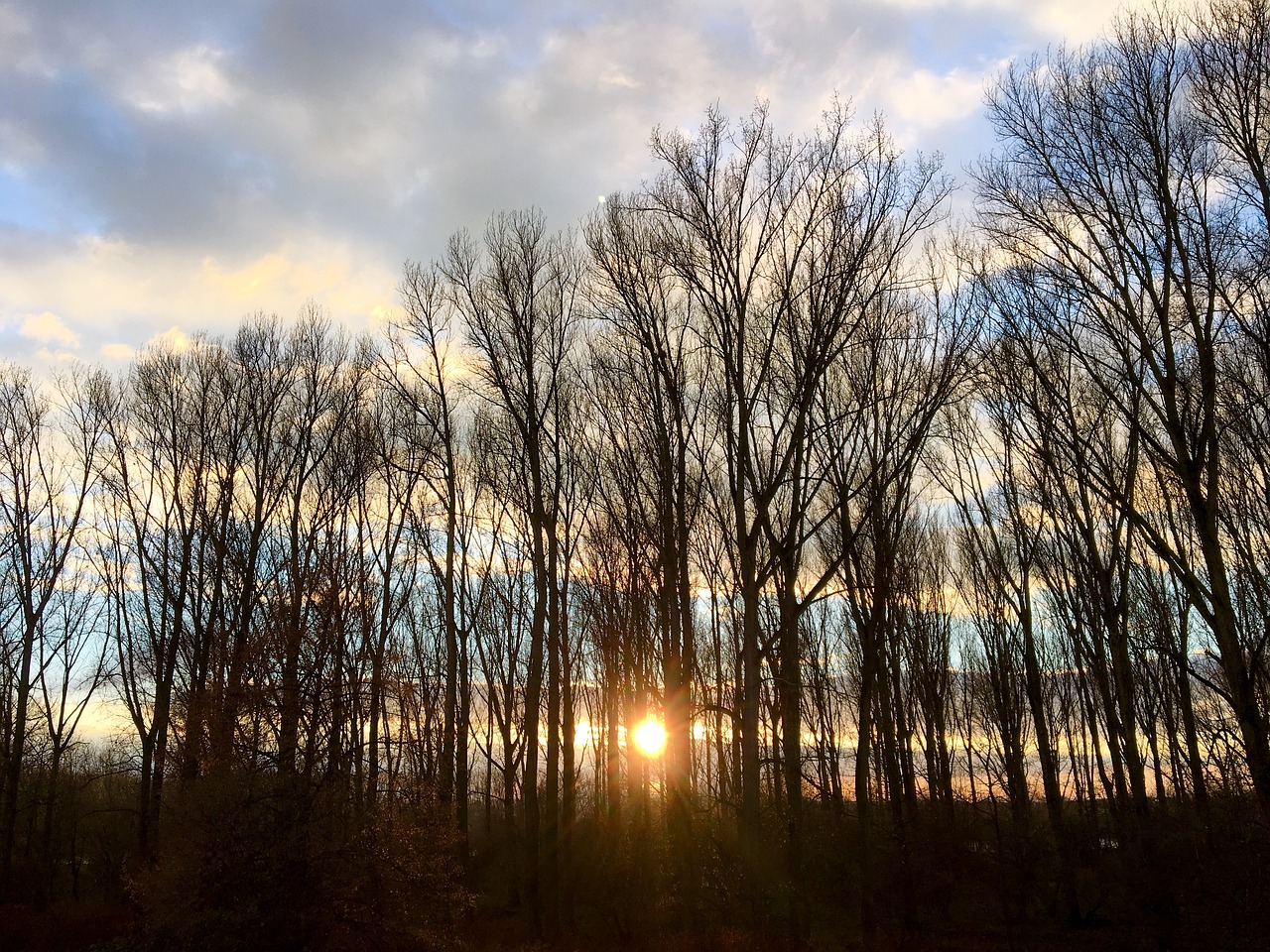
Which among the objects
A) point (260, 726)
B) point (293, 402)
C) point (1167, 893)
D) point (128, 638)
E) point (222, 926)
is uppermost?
point (293, 402)

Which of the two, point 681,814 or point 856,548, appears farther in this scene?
point 856,548

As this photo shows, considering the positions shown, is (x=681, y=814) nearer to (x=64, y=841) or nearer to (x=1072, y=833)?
(x=1072, y=833)

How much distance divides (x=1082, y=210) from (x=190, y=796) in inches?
600

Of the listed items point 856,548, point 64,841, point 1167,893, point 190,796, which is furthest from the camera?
point 64,841

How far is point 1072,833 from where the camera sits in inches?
857

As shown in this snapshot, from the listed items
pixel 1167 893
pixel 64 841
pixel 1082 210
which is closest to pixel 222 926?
pixel 1082 210

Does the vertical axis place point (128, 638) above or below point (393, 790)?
above

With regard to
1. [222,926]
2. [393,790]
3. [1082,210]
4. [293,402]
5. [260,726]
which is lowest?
[222,926]

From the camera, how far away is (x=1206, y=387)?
32.6 ft

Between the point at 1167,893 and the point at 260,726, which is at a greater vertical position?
the point at 260,726

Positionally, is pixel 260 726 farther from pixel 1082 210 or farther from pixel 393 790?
pixel 1082 210

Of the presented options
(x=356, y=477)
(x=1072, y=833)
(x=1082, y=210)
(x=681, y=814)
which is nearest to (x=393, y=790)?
(x=681, y=814)

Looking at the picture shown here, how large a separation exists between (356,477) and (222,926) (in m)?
14.1

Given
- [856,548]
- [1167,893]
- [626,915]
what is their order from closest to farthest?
[626,915], [1167,893], [856,548]
